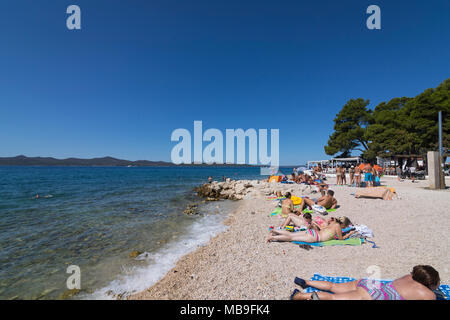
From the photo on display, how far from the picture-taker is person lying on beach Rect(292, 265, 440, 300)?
222 centimetres

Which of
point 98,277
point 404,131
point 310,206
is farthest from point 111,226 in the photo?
point 404,131

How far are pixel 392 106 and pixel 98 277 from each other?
133 ft

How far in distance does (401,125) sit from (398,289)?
98.2ft

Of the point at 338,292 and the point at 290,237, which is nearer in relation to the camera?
the point at 338,292

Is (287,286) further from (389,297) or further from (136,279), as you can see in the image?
(136,279)

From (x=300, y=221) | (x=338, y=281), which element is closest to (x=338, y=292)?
(x=338, y=281)

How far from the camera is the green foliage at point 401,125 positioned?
2062cm

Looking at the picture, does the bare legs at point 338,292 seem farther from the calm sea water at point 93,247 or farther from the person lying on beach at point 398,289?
the calm sea water at point 93,247

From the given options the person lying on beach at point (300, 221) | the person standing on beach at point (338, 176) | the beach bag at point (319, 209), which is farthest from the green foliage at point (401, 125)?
the person lying on beach at point (300, 221)

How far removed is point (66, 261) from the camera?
5.04 m

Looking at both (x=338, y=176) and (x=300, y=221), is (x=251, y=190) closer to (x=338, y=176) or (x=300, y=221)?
(x=338, y=176)

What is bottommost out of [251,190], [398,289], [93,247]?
[93,247]

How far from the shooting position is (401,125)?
75.9ft

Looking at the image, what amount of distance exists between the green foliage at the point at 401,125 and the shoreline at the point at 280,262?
71.5 ft
